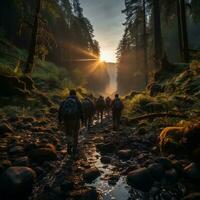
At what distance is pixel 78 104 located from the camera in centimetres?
956

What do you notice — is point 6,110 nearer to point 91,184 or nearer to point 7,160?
point 7,160

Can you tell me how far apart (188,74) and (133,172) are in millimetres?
11716

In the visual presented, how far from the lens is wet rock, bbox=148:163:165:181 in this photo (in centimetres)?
622

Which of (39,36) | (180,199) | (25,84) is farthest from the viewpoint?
(39,36)

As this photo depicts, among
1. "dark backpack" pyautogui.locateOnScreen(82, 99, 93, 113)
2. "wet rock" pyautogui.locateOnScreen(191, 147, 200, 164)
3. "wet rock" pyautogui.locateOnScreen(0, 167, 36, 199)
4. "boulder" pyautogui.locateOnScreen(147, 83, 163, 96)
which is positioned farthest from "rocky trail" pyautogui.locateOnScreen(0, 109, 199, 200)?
"boulder" pyautogui.locateOnScreen(147, 83, 163, 96)

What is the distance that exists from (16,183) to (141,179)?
2398 mm

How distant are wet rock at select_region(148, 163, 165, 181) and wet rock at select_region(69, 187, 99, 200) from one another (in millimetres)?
1343

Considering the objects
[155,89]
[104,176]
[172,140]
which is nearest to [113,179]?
[104,176]

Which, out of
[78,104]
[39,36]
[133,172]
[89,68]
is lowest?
[133,172]

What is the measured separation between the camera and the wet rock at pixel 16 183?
5.51 m

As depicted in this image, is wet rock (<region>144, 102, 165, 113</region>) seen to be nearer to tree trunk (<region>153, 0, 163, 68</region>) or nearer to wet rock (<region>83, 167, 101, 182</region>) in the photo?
wet rock (<region>83, 167, 101, 182</region>)

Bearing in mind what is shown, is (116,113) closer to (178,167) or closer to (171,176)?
(178,167)

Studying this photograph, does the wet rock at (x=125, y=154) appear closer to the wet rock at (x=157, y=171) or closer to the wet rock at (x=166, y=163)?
the wet rock at (x=166, y=163)

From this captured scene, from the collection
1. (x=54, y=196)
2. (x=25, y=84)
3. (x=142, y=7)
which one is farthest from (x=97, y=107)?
(x=142, y=7)
